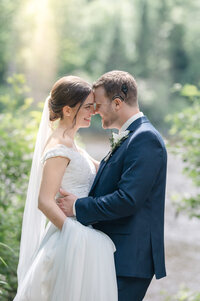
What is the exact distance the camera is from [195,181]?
175 inches

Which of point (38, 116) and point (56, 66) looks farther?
point (56, 66)

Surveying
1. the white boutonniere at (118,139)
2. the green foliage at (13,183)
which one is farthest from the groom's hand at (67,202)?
the green foliage at (13,183)

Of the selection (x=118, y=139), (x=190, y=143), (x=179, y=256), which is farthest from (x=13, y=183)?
(x=179, y=256)

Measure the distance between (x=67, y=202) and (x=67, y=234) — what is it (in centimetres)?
19

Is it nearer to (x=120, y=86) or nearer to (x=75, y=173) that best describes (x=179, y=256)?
(x=75, y=173)

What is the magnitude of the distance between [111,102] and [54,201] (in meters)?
0.66

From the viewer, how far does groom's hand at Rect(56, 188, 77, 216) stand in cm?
280

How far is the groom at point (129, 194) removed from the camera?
2592mm

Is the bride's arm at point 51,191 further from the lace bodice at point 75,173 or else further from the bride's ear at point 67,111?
the bride's ear at point 67,111

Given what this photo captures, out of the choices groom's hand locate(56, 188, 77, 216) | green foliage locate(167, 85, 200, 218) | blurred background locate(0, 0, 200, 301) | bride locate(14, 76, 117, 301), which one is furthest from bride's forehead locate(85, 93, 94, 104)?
blurred background locate(0, 0, 200, 301)

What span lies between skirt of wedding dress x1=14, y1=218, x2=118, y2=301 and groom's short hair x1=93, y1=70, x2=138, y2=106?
77cm

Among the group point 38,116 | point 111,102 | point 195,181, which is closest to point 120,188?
point 111,102

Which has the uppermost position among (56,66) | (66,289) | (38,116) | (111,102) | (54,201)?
(56,66)

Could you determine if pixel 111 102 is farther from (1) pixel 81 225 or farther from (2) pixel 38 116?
(2) pixel 38 116
